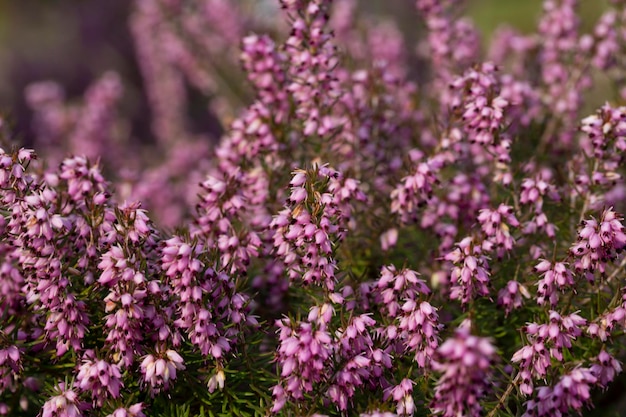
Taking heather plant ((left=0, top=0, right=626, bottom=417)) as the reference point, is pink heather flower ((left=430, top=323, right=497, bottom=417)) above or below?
above

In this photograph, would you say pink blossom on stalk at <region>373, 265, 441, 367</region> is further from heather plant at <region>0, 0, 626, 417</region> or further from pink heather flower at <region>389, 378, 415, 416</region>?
pink heather flower at <region>389, 378, 415, 416</region>

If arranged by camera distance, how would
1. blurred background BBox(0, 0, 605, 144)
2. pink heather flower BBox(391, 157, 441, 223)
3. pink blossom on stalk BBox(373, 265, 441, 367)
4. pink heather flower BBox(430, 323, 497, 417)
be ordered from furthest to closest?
blurred background BBox(0, 0, 605, 144)
pink heather flower BBox(391, 157, 441, 223)
pink blossom on stalk BBox(373, 265, 441, 367)
pink heather flower BBox(430, 323, 497, 417)

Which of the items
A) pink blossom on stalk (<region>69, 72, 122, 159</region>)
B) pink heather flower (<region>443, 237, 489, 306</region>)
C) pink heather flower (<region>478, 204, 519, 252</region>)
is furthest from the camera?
pink blossom on stalk (<region>69, 72, 122, 159</region>)

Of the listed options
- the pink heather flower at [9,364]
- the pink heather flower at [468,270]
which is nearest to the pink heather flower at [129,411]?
the pink heather flower at [9,364]

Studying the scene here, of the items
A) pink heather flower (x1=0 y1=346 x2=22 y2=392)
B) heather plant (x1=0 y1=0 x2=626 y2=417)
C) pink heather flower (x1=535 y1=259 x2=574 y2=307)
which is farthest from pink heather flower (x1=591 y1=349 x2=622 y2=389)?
pink heather flower (x1=0 y1=346 x2=22 y2=392)

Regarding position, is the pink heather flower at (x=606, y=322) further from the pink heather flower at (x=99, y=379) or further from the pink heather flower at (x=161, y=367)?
the pink heather flower at (x=99, y=379)

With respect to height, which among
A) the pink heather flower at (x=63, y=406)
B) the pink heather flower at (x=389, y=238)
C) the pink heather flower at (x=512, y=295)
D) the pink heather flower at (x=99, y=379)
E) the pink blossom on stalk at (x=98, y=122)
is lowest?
the pink blossom on stalk at (x=98, y=122)

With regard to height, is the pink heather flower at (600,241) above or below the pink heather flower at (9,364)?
above

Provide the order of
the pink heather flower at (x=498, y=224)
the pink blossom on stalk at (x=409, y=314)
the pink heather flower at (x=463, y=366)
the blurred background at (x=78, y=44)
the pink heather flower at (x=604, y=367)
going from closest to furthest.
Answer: the pink heather flower at (x=463, y=366), the pink blossom on stalk at (x=409, y=314), the pink heather flower at (x=604, y=367), the pink heather flower at (x=498, y=224), the blurred background at (x=78, y=44)
